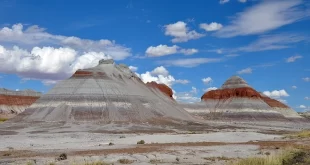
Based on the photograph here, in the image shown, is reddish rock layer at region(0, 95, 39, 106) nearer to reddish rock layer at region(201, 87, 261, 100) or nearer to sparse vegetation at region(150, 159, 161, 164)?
reddish rock layer at region(201, 87, 261, 100)

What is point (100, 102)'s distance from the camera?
103 metres

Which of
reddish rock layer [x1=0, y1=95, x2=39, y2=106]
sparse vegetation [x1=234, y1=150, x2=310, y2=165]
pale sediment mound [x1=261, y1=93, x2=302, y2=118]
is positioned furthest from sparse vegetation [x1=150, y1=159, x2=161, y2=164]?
reddish rock layer [x1=0, y1=95, x2=39, y2=106]

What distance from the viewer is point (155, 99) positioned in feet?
388

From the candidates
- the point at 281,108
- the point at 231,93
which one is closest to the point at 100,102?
the point at 231,93

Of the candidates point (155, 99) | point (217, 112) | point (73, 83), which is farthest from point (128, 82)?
point (217, 112)

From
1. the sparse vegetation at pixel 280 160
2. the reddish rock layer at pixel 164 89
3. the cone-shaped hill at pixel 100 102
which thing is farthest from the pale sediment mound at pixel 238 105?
the sparse vegetation at pixel 280 160

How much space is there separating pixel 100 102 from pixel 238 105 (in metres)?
72.9

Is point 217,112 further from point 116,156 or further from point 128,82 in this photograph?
point 116,156

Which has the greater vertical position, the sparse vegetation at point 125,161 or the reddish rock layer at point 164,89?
the reddish rock layer at point 164,89

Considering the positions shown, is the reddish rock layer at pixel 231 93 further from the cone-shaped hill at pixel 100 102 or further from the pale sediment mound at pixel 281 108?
the cone-shaped hill at pixel 100 102

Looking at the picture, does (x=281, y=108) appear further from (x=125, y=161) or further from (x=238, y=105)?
(x=125, y=161)

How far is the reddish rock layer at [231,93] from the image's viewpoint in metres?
162

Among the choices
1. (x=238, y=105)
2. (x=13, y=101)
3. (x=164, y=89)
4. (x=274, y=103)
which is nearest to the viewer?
(x=164, y=89)

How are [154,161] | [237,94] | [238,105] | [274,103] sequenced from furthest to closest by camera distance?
[274,103], [237,94], [238,105], [154,161]
